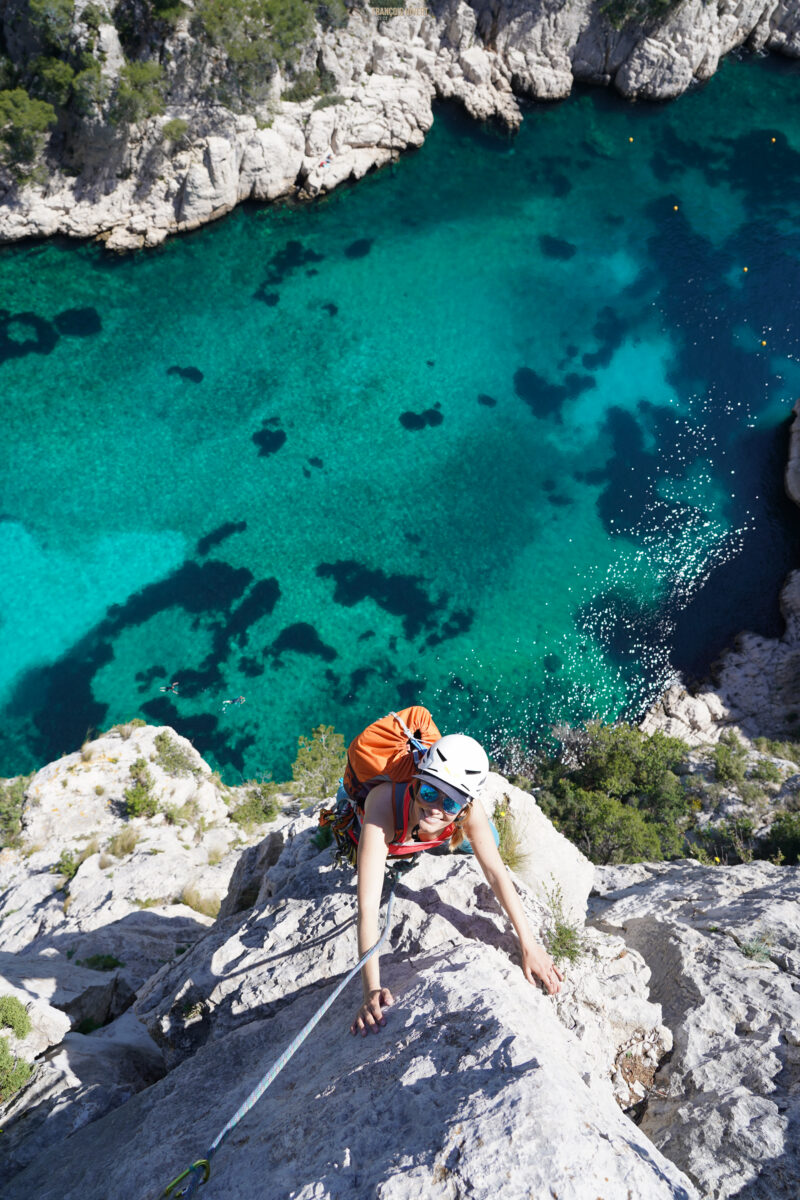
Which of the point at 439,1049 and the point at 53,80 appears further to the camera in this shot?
the point at 53,80

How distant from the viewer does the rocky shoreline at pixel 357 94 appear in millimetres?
25703

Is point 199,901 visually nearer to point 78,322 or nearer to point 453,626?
point 453,626

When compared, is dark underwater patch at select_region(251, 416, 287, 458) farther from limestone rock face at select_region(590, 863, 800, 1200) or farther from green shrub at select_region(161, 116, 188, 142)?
limestone rock face at select_region(590, 863, 800, 1200)

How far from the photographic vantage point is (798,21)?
33.8 meters

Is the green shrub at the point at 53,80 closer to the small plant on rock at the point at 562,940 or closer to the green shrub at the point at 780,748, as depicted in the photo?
the small plant on rock at the point at 562,940

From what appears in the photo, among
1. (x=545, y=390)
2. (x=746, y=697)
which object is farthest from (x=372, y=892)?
(x=545, y=390)

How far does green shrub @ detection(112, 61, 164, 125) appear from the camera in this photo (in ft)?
79.6

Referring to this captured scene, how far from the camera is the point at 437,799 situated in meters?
4.42

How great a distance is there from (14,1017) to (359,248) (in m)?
27.8

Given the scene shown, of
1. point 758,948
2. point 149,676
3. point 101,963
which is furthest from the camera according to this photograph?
point 149,676

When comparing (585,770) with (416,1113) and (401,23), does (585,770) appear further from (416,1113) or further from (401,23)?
(401,23)

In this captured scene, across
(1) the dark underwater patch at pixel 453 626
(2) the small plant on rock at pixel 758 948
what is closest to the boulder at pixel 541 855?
(2) the small plant on rock at pixel 758 948

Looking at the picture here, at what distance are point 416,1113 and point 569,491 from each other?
22093mm

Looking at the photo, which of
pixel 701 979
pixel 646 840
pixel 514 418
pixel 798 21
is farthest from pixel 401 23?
pixel 701 979
